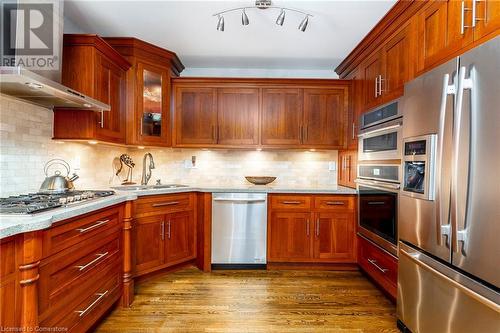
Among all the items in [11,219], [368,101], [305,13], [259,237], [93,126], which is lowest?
[259,237]

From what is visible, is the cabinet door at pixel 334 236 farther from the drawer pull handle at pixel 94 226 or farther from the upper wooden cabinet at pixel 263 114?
the drawer pull handle at pixel 94 226

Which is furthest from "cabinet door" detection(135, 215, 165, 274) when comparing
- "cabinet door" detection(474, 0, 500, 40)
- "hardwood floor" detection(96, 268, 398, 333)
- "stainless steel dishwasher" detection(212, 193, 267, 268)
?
"cabinet door" detection(474, 0, 500, 40)

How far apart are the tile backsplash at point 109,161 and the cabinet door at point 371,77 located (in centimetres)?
105

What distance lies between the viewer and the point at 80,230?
1640 millimetres

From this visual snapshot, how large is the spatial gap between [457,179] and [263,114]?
7.42 feet

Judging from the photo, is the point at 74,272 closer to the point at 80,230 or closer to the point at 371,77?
the point at 80,230

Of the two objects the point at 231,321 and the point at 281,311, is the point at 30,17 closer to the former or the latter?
the point at 231,321

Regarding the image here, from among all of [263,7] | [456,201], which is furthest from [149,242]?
[456,201]

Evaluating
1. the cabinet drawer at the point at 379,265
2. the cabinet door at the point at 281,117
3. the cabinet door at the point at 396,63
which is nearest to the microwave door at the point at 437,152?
the cabinet door at the point at 396,63

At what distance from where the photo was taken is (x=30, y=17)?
171 cm

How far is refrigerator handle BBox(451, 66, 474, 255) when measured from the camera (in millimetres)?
1339

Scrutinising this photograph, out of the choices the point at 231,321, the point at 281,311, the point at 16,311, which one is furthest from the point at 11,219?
the point at 281,311

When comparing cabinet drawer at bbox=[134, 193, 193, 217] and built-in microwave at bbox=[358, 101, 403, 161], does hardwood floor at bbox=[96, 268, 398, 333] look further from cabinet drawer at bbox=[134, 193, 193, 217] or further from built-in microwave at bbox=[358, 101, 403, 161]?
built-in microwave at bbox=[358, 101, 403, 161]

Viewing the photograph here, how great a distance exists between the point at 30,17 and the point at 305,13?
2053 millimetres
